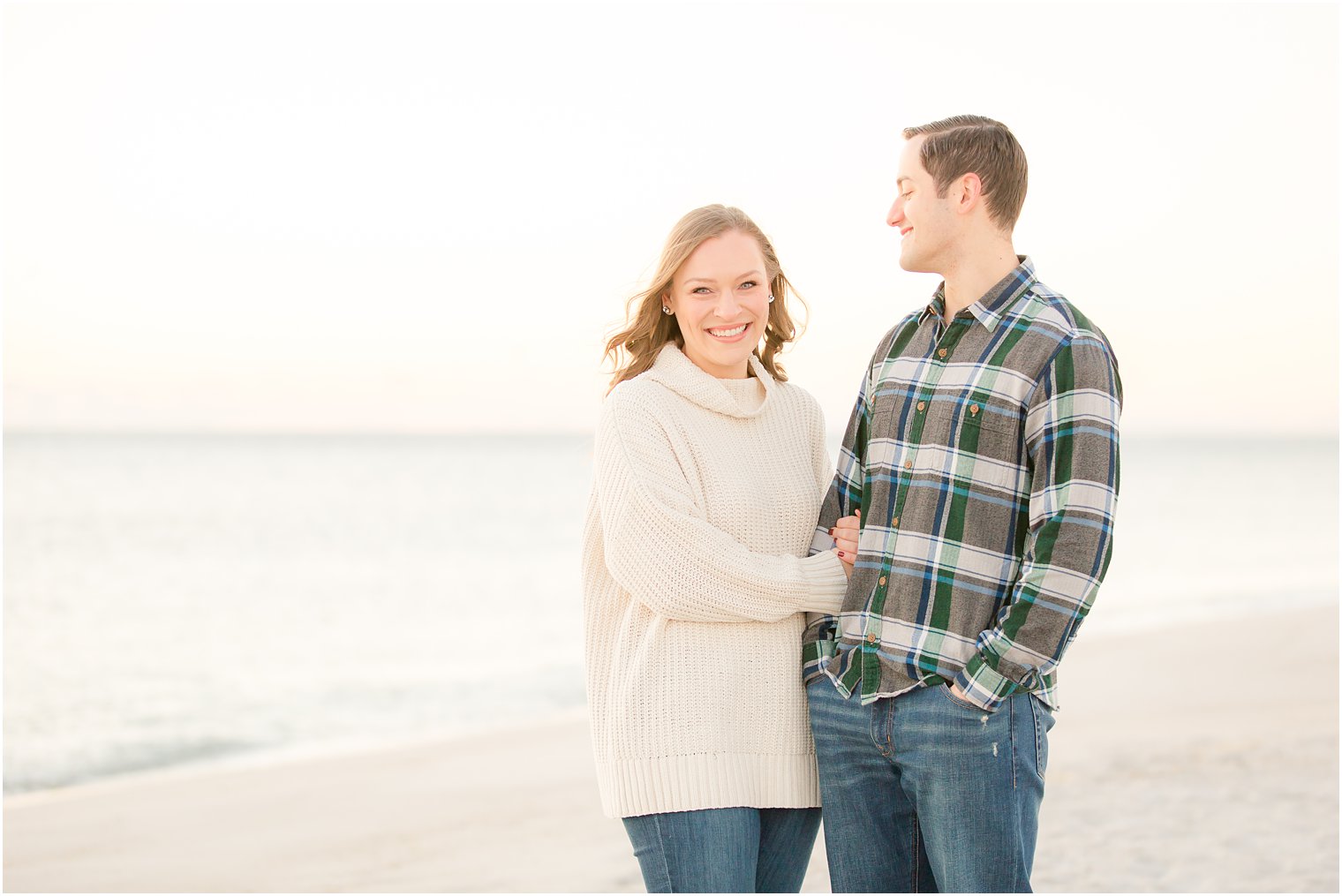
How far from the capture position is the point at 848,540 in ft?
8.15

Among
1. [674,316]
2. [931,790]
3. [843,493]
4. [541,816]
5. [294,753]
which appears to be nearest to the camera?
[931,790]

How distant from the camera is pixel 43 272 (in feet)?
75.5

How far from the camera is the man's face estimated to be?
235 cm

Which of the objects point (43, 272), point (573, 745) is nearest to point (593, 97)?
point (573, 745)

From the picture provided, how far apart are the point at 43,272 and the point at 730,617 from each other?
24.5m

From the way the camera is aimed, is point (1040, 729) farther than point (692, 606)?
No

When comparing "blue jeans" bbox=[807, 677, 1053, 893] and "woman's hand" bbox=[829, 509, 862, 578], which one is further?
"woman's hand" bbox=[829, 509, 862, 578]

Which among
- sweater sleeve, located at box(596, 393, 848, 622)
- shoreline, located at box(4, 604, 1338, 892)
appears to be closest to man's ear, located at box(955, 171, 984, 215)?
sweater sleeve, located at box(596, 393, 848, 622)

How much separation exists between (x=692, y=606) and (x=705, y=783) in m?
0.37

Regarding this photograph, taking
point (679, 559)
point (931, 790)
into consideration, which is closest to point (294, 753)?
point (679, 559)

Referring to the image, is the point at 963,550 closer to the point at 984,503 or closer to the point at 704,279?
the point at 984,503

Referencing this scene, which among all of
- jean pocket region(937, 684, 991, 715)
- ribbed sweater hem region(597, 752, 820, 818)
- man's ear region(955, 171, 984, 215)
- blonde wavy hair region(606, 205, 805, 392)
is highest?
man's ear region(955, 171, 984, 215)

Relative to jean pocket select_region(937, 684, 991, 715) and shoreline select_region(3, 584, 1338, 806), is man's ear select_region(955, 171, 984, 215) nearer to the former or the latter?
jean pocket select_region(937, 684, 991, 715)

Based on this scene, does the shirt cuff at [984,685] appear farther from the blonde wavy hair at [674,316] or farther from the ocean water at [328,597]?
the ocean water at [328,597]
